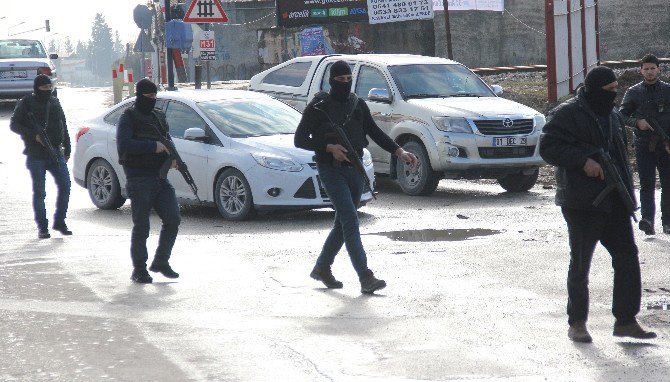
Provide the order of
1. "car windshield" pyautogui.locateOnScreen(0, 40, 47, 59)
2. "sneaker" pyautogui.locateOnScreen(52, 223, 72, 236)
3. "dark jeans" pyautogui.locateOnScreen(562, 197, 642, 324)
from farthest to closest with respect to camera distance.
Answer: "car windshield" pyautogui.locateOnScreen(0, 40, 47, 59) → "sneaker" pyautogui.locateOnScreen(52, 223, 72, 236) → "dark jeans" pyautogui.locateOnScreen(562, 197, 642, 324)

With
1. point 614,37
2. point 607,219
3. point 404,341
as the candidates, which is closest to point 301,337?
point 404,341

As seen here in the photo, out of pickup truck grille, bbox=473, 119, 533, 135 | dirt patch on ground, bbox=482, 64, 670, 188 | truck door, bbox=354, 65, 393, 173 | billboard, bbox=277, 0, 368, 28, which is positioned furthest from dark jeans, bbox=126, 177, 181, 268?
billboard, bbox=277, 0, 368, 28

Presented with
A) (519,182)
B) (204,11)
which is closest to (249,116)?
(519,182)

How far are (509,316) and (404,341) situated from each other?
1036 mm

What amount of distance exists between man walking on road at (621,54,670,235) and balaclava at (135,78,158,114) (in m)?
4.51

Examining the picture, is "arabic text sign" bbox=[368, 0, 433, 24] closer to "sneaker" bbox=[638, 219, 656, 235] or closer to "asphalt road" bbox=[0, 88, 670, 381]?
"asphalt road" bbox=[0, 88, 670, 381]

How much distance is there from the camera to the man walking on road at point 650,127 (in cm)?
1196

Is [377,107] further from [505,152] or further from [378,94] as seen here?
[505,152]

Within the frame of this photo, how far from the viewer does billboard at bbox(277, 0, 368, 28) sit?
127 feet

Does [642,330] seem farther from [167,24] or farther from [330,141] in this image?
[167,24]

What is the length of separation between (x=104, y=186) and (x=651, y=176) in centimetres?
675

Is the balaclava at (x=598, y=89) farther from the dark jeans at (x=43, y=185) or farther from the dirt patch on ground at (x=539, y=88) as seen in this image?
the dirt patch on ground at (x=539, y=88)

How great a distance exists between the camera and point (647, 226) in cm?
1214

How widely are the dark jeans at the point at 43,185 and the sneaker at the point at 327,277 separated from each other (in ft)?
14.7
